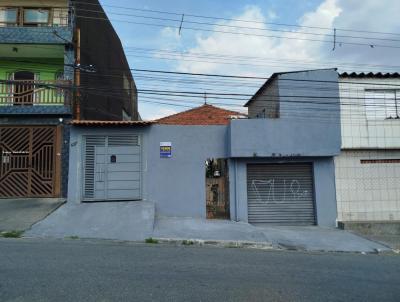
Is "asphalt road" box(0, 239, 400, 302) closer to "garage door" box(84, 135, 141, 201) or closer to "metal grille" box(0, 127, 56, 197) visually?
"garage door" box(84, 135, 141, 201)

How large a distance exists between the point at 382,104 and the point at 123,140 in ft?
32.1

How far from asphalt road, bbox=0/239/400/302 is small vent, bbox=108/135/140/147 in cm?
524

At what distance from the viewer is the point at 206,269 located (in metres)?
6.39

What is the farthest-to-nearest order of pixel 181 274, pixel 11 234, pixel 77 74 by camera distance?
pixel 77 74 → pixel 11 234 → pixel 181 274

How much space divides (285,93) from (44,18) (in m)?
11.0

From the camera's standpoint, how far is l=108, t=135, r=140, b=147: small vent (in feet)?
43.0

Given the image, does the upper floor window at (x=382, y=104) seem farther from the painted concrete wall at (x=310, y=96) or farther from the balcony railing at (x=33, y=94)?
the balcony railing at (x=33, y=94)

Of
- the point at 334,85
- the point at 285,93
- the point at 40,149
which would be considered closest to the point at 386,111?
the point at 334,85

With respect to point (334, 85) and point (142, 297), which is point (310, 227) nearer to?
point (334, 85)

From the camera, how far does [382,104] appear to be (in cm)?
1344

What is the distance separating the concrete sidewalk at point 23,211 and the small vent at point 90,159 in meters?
1.00

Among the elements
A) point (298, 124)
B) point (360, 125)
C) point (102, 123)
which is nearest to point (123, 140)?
point (102, 123)

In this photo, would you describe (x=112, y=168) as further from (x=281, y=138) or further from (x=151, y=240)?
(x=281, y=138)

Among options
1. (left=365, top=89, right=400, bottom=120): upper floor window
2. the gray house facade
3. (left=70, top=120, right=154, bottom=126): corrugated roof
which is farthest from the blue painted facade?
(left=365, top=89, right=400, bottom=120): upper floor window
